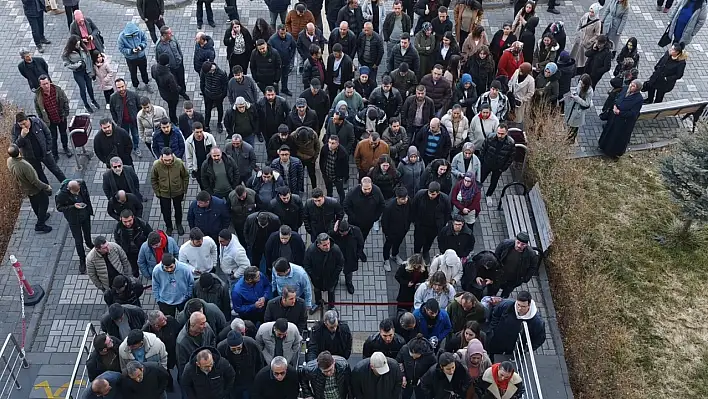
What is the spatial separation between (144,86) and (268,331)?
8.26m

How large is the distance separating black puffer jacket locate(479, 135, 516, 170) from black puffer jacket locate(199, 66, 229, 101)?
4739mm

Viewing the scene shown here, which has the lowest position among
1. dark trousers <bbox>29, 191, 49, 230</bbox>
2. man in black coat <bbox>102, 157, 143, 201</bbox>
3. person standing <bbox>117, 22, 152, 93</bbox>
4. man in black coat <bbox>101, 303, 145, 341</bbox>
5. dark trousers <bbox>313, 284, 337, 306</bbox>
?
dark trousers <bbox>313, 284, 337, 306</bbox>

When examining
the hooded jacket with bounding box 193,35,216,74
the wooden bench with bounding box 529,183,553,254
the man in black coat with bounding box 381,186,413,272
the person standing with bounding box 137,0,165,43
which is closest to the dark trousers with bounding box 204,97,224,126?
the hooded jacket with bounding box 193,35,216,74

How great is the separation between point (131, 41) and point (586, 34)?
8.90 metres

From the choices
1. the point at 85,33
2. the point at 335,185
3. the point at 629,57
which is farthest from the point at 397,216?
the point at 85,33

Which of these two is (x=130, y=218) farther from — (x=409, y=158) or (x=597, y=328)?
(x=597, y=328)

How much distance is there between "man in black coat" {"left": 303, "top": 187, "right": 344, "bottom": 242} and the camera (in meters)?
9.98

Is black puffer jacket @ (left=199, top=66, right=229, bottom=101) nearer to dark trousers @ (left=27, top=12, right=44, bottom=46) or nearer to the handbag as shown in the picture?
dark trousers @ (left=27, top=12, right=44, bottom=46)

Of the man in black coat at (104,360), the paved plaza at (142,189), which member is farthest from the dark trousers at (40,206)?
the man in black coat at (104,360)

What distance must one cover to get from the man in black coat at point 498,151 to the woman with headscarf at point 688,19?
6.29 m

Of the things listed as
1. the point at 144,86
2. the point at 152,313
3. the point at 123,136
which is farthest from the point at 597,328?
the point at 144,86

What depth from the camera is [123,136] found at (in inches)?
453

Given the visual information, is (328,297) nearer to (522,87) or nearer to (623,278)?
(623,278)

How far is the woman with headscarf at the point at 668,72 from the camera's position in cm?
1377
